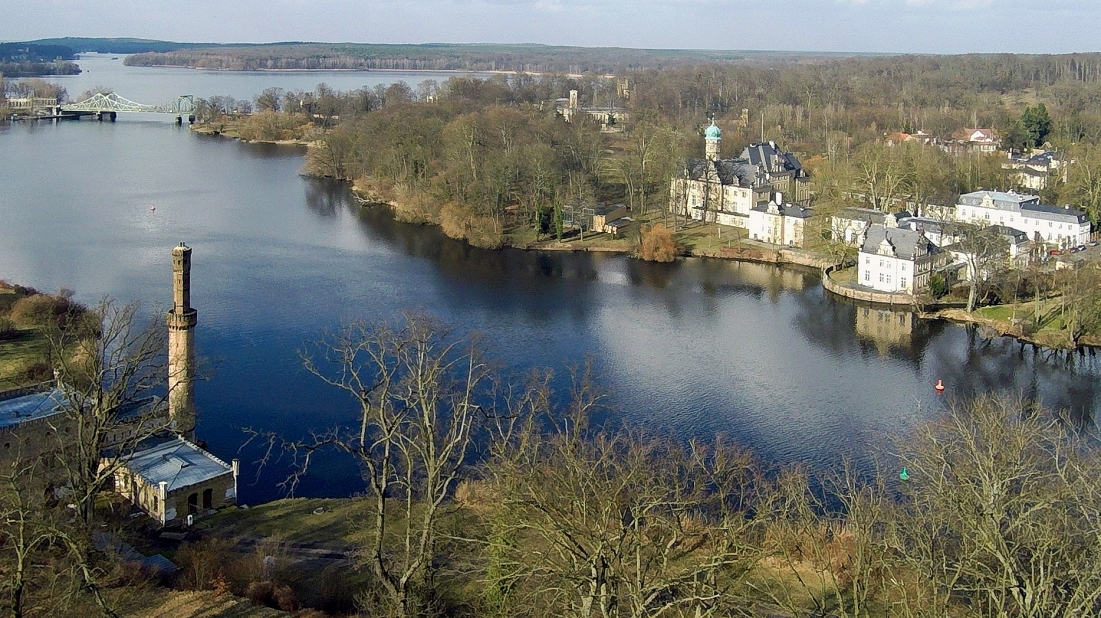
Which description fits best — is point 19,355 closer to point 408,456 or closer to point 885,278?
point 408,456

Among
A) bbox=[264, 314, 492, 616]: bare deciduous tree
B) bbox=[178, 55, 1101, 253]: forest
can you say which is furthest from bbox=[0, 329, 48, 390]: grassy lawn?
bbox=[178, 55, 1101, 253]: forest

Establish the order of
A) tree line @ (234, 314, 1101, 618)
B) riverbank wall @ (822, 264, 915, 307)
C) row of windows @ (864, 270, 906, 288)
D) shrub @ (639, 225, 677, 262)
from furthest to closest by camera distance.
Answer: shrub @ (639, 225, 677, 262) < row of windows @ (864, 270, 906, 288) < riverbank wall @ (822, 264, 915, 307) < tree line @ (234, 314, 1101, 618)

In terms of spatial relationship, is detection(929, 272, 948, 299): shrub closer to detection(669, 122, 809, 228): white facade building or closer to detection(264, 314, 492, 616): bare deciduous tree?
detection(669, 122, 809, 228): white facade building

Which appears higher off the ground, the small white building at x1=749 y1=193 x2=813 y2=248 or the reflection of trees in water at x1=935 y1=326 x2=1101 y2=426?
the small white building at x1=749 y1=193 x2=813 y2=248

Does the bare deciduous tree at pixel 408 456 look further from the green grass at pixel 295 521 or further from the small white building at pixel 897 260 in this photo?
the small white building at pixel 897 260

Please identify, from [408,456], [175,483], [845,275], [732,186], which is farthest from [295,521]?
[732,186]

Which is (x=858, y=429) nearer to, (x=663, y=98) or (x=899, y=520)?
(x=899, y=520)

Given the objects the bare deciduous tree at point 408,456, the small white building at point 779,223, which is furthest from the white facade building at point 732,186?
the bare deciduous tree at point 408,456
